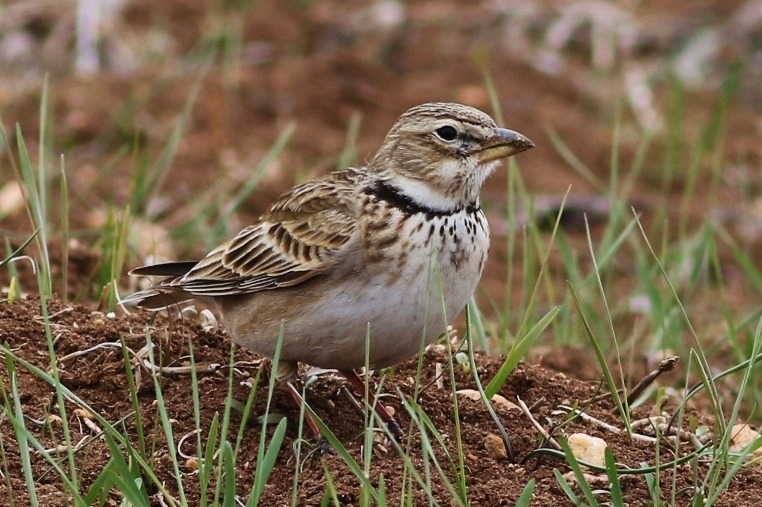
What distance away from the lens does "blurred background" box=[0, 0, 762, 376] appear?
7227 millimetres

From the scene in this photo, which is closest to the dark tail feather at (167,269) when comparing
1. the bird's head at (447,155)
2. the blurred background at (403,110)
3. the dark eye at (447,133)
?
the blurred background at (403,110)

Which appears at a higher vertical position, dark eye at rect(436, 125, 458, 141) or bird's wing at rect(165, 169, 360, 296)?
dark eye at rect(436, 125, 458, 141)

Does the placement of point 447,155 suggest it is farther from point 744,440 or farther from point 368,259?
point 744,440

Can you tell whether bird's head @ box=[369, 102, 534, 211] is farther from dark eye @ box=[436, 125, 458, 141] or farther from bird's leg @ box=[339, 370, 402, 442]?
bird's leg @ box=[339, 370, 402, 442]

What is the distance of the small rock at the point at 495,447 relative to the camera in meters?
4.33

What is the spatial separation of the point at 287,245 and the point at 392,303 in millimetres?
668

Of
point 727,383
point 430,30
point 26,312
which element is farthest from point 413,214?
point 430,30

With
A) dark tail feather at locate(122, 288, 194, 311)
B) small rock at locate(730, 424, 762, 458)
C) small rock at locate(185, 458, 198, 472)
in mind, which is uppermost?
dark tail feather at locate(122, 288, 194, 311)

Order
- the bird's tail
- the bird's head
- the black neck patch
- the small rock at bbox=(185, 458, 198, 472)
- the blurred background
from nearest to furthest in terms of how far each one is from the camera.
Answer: the small rock at bbox=(185, 458, 198, 472), the black neck patch, the bird's head, the bird's tail, the blurred background

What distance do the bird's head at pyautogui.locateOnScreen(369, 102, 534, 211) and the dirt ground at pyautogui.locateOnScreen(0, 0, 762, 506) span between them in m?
0.68

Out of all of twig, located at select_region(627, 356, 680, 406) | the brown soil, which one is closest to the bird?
the brown soil

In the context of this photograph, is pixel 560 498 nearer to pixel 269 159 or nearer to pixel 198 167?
pixel 269 159

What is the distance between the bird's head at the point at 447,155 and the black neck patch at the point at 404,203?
2cm

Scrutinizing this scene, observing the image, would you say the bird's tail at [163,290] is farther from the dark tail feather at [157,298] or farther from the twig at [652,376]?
the twig at [652,376]
